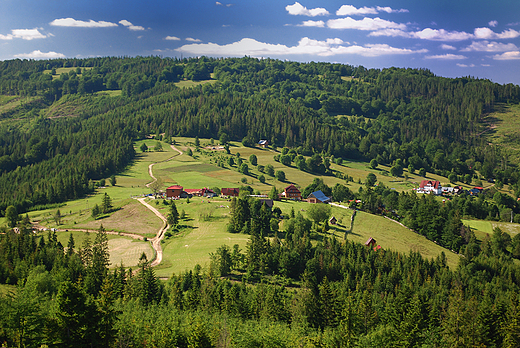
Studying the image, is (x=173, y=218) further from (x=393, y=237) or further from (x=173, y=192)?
(x=393, y=237)

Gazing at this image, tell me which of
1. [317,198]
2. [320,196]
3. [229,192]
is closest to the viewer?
[317,198]

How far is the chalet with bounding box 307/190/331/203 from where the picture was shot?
398 ft

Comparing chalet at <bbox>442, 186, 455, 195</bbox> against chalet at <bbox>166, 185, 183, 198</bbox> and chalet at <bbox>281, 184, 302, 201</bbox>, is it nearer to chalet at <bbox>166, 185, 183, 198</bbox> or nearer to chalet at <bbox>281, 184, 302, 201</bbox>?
chalet at <bbox>281, 184, 302, 201</bbox>

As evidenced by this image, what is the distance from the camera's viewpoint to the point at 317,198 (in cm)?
12162

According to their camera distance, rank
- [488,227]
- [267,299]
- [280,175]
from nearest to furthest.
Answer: [267,299]
[488,227]
[280,175]

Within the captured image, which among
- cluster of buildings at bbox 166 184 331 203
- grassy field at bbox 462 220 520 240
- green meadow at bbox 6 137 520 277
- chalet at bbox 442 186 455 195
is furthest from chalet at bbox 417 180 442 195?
cluster of buildings at bbox 166 184 331 203

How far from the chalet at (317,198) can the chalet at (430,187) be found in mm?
54209

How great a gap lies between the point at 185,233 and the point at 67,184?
64744 mm

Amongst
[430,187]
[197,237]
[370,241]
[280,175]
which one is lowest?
[197,237]

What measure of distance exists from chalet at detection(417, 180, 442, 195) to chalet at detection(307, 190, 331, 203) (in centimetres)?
5421

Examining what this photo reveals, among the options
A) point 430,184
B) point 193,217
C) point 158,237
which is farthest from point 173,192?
point 430,184

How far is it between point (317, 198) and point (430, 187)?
64111 millimetres

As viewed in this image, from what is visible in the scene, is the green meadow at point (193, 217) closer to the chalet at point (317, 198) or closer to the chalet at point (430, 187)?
the chalet at point (430, 187)

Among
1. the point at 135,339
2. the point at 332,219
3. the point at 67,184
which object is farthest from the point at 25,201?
the point at 135,339
